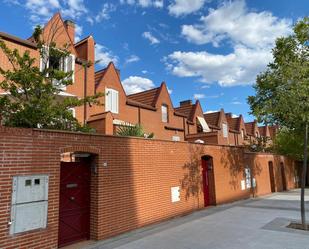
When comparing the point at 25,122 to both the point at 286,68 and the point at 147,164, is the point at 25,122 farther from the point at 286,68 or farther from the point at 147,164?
the point at 286,68

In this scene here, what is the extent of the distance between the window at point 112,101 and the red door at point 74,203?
461 inches

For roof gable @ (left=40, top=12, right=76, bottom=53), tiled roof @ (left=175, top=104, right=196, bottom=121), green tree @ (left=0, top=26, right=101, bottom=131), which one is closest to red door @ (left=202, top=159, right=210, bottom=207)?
green tree @ (left=0, top=26, right=101, bottom=131)

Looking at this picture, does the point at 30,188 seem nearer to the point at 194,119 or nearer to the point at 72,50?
the point at 72,50

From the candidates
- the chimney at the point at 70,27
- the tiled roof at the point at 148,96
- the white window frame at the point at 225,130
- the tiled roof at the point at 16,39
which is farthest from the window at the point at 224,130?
the tiled roof at the point at 16,39

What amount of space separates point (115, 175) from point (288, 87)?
23.4 ft

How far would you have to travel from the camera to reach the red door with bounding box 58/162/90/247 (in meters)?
8.16

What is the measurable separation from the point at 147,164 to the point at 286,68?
20.8 ft

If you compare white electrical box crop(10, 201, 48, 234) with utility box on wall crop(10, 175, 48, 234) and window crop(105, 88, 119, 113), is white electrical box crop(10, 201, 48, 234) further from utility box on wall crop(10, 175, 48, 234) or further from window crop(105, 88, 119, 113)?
window crop(105, 88, 119, 113)

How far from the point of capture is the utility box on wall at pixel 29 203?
21.8 feet

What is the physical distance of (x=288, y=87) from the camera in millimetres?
10297

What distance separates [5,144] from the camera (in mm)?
6629

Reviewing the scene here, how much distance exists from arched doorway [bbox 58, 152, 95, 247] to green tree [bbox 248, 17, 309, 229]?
6985 mm

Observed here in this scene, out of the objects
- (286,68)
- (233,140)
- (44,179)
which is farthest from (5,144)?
(233,140)

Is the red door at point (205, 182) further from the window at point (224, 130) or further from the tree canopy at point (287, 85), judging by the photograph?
the window at point (224, 130)
